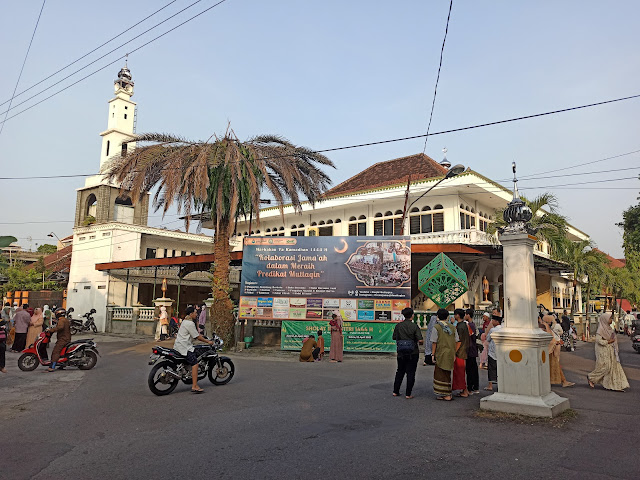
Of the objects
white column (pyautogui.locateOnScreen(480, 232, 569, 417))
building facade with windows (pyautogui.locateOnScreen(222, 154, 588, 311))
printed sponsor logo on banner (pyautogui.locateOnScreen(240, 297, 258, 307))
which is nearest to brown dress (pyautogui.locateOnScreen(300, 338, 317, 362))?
printed sponsor logo on banner (pyautogui.locateOnScreen(240, 297, 258, 307))

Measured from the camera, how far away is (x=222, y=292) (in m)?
17.3

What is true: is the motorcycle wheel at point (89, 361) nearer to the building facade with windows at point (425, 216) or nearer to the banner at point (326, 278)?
the banner at point (326, 278)

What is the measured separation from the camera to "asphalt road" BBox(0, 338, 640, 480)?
454 centimetres

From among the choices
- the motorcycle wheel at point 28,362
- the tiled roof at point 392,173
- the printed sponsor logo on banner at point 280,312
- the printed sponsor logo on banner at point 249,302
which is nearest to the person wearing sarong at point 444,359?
the printed sponsor logo on banner at point 280,312

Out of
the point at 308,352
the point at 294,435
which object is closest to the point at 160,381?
the point at 294,435

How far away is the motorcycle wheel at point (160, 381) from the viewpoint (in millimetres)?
8453

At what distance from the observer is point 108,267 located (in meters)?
27.9

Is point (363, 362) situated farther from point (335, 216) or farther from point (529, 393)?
point (335, 216)

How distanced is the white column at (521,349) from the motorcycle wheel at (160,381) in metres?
5.50

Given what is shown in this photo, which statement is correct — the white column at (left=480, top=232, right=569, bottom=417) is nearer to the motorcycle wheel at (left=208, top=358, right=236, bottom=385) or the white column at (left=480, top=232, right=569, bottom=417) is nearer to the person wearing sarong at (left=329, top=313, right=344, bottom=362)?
the motorcycle wheel at (left=208, top=358, right=236, bottom=385)

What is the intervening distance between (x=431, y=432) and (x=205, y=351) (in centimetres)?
511

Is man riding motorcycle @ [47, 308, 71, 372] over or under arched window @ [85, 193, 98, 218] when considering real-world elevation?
under

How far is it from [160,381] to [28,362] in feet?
18.9

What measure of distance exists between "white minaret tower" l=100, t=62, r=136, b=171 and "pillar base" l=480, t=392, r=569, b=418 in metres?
33.2
